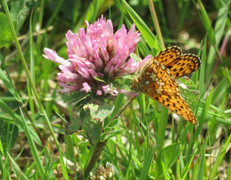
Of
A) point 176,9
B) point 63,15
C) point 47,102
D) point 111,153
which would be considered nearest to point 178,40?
point 176,9

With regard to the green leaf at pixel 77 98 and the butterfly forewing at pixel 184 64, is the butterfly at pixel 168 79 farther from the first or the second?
the green leaf at pixel 77 98

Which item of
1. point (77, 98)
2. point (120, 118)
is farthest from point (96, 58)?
point (120, 118)

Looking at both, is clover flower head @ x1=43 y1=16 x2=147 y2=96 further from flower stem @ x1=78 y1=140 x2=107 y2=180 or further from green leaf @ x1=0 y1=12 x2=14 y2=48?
green leaf @ x1=0 y1=12 x2=14 y2=48

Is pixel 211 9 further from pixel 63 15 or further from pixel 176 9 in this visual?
pixel 63 15

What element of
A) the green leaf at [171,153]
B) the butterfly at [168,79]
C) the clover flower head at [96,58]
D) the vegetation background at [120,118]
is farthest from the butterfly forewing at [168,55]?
the green leaf at [171,153]

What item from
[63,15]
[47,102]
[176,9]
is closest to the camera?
[47,102]

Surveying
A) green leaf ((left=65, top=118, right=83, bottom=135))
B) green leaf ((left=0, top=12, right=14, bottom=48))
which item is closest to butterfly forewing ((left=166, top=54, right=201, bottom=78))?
green leaf ((left=65, top=118, right=83, bottom=135))
